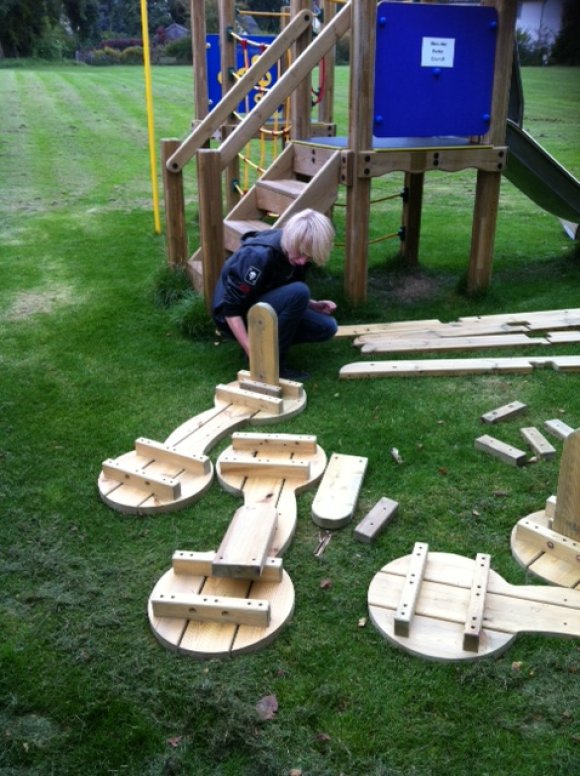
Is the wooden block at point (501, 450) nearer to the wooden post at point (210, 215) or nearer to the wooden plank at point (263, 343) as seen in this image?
the wooden plank at point (263, 343)

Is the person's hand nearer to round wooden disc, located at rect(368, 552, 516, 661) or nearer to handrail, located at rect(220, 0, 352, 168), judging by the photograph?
handrail, located at rect(220, 0, 352, 168)

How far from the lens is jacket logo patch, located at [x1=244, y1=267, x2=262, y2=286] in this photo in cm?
497

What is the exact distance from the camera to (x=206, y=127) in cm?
666

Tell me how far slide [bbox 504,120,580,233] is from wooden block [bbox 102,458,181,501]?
17.1 ft

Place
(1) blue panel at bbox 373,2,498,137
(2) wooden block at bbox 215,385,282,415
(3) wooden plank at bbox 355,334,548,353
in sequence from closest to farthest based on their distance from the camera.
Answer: (2) wooden block at bbox 215,385,282,415, (3) wooden plank at bbox 355,334,548,353, (1) blue panel at bbox 373,2,498,137

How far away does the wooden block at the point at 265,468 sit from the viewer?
13.0 feet

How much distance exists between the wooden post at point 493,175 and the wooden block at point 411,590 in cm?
420

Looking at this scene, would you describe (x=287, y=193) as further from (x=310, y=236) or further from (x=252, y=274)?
(x=310, y=236)

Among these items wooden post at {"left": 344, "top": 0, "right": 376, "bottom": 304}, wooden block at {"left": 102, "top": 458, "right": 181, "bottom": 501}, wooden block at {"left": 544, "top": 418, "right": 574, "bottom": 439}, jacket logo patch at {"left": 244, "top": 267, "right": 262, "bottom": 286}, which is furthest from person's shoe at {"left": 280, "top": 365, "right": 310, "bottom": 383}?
wooden block at {"left": 544, "top": 418, "right": 574, "bottom": 439}

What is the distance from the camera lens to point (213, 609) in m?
2.89

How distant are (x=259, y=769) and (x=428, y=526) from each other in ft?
5.12

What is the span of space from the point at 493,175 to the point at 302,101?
2.05 metres

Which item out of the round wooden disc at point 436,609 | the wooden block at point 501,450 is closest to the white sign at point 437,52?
the wooden block at point 501,450

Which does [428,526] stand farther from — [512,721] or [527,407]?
[527,407]
